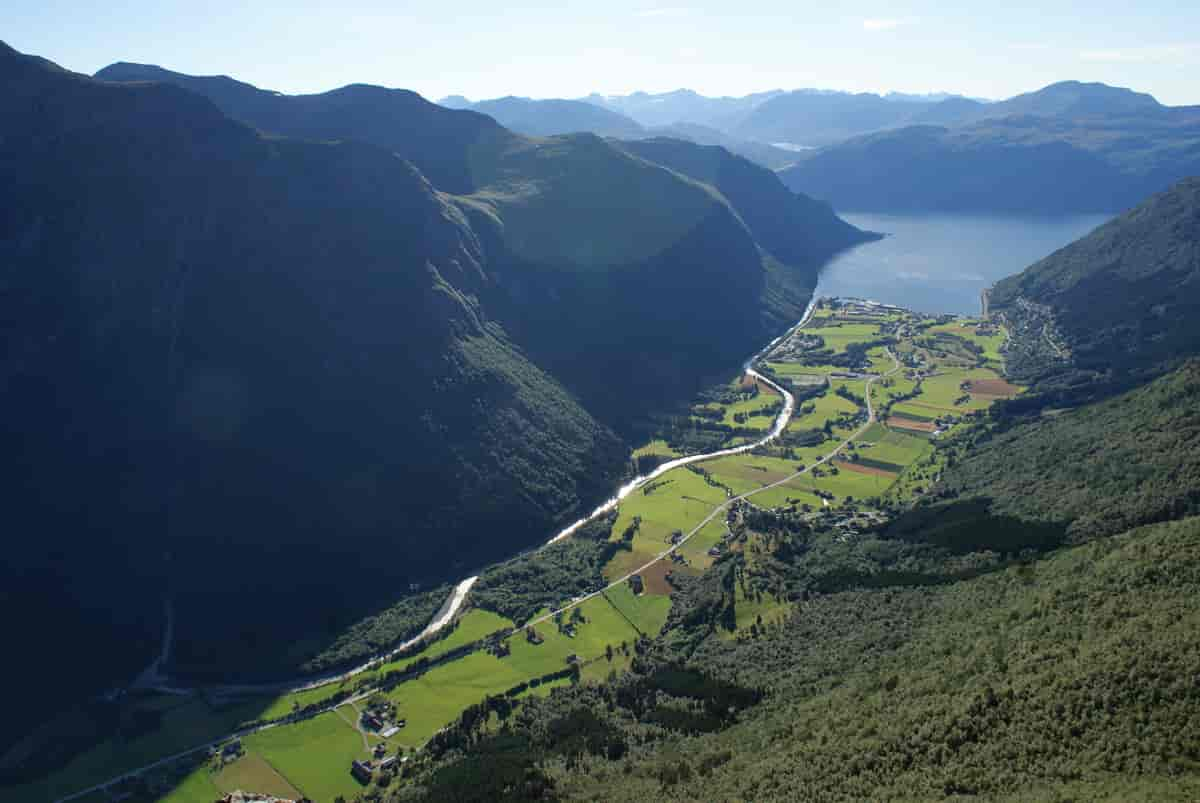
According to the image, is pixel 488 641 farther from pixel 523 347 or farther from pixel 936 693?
pixel 523 347

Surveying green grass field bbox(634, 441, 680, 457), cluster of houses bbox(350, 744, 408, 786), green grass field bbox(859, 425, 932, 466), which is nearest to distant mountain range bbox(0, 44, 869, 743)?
green grass field bbox(634, 441, 680, 457)

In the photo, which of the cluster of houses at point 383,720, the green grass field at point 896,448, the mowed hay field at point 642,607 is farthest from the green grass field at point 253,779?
the green grass field at point 896,448

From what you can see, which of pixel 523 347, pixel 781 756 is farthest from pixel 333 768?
pixel 523 347

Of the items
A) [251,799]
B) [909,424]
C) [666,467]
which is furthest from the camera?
[909,424]

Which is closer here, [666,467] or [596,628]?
[596,628]

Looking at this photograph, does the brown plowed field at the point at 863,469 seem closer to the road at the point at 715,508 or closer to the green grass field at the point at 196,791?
the road at the point at 715,508

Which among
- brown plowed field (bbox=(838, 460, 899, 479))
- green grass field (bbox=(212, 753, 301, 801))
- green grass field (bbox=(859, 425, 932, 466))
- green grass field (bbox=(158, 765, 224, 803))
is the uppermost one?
green grass field (bbox=(859, 425, 932, 466))

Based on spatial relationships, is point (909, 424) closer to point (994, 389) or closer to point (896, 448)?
point (896, 448)

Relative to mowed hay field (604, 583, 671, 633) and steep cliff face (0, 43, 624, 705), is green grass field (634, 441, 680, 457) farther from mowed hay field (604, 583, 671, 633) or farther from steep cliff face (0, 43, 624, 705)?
mowed hay field (604, 583, 671, 633)

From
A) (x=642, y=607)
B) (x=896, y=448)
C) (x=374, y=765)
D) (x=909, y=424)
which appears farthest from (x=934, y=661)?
(x=909, y=424)
